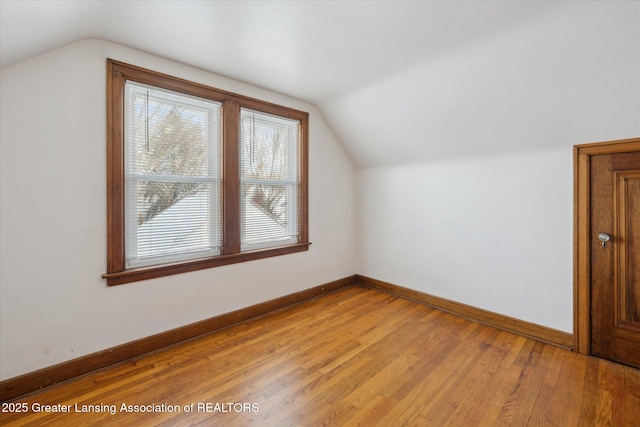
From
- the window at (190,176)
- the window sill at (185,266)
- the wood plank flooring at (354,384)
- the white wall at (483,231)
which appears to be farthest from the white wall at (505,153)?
the window sill at (185,266)

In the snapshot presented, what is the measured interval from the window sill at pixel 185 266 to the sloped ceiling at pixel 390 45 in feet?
4.98

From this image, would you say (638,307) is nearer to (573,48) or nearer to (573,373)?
(573,373)

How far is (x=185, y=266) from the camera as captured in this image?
251cm

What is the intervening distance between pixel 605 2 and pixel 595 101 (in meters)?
0.68

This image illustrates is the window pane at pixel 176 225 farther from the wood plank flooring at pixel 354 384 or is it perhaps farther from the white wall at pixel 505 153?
the white wall at pixel 505 153

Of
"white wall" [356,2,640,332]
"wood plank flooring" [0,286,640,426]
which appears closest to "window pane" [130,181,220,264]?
"wood plank flooring" [0,286,640,426]

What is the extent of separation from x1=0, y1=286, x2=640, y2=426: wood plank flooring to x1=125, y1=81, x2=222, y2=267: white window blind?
2.89ft

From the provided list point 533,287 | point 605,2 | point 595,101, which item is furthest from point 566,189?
point 605,2

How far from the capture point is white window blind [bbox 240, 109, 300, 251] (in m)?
2.97

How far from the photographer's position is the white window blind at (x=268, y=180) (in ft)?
9.75

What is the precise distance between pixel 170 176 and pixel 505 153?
122 inches

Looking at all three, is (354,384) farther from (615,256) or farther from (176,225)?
(615,256)

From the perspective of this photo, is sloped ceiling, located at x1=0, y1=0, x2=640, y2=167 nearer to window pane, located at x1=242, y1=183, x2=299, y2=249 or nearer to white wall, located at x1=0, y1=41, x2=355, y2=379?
white wall, located at x1=0, y1=41, x2=355, y2=379

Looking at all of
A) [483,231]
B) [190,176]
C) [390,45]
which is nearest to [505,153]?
[483,231]
